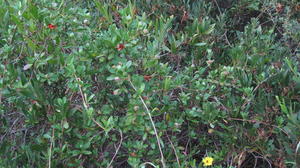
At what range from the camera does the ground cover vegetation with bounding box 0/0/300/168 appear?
2.12m

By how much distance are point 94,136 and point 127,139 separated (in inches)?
9.9

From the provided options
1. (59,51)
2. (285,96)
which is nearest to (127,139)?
(59,51)

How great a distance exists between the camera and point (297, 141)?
6.81ft

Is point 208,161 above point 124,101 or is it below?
below

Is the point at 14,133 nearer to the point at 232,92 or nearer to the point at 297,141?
the point at 232,92

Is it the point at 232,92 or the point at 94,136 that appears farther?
the point at 232,92

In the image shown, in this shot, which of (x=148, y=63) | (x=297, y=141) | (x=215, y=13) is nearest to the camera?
(x=297, y=141)

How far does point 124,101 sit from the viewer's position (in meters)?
2.32

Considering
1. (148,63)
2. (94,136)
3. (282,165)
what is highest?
(148,63)

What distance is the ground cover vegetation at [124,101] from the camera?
2.12 m

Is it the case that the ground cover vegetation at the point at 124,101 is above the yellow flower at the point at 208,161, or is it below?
above

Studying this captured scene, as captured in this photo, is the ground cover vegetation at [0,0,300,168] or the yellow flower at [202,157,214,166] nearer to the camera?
the ground cover vegetation at [0,0,300,168]

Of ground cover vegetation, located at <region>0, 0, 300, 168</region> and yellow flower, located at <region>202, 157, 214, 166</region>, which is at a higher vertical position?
ground cover vegetation, located at <region>0, 0, 300, 168</region>

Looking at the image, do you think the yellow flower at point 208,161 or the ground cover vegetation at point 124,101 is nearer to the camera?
the ground cover vegetation at point 124,101
